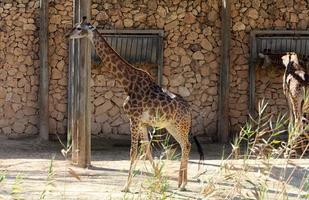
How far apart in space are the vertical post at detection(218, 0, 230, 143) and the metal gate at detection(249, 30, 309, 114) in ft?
1.53

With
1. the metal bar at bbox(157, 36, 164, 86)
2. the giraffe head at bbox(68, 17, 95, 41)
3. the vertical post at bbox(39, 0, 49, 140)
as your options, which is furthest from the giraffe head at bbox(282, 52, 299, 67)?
the vertical post at bbox(39, 0, 49, 140)

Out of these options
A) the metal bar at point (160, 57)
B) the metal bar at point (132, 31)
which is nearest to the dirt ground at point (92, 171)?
the metal bar at point (160, 57)

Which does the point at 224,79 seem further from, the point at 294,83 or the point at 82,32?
the point at 82,32

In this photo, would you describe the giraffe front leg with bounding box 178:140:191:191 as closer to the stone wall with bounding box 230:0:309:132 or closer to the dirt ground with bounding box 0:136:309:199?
the dirt ground with bounding box 0:136:309:199

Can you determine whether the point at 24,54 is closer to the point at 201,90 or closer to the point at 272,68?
the point at 201,90

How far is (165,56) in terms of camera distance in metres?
11.3

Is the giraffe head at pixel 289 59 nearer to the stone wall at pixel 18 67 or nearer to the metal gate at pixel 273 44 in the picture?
the metal gate at pixel 273 44

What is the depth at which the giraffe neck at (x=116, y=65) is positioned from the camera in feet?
23.9

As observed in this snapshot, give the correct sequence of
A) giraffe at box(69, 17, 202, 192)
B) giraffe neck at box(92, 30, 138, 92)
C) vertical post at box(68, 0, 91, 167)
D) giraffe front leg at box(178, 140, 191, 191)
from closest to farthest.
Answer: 1. giraffe front leg at box(178, 140, 191, 191)
2. giraffe at box(69, 17, 202, 192)
3. giraffe neck at box(92, 30, 138, 92)
4. vertical post at box(68, 0, 91, 167)

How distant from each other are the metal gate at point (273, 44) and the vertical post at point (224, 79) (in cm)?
46

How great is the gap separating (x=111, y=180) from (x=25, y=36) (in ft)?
14.9

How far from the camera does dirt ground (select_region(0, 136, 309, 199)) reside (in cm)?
635

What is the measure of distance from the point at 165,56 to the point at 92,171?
12.2ft

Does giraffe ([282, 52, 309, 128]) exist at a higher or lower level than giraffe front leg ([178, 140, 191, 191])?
higher
